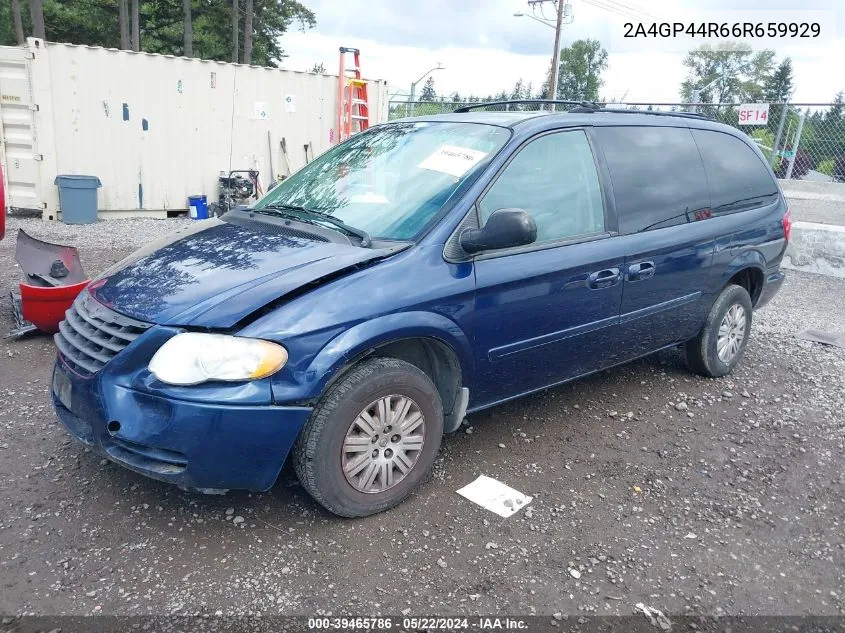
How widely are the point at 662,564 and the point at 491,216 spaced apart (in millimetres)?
1713

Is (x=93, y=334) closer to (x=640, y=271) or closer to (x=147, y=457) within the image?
(x=147, y=457)

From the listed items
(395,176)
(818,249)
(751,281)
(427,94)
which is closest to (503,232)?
(395,176)

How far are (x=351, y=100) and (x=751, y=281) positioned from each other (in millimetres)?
9993

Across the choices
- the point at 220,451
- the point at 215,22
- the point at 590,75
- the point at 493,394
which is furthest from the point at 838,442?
the point at 590,75

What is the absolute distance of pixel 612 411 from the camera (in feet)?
14.3

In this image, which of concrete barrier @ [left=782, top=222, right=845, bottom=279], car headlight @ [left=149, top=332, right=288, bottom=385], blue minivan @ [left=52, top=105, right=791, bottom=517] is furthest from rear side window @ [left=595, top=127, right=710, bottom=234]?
concrete barrier @ [left=782, top=222, right=845, bottom=279]

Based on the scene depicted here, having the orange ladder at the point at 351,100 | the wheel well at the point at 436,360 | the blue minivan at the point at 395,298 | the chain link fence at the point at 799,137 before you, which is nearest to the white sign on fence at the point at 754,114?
the chain link fence at the point at 799,137

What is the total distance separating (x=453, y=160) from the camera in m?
3.49

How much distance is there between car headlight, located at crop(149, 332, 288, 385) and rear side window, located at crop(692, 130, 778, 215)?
335 centimetres

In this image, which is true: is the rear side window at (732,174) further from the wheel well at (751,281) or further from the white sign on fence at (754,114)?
Result: the white sign on fence at (754,114)

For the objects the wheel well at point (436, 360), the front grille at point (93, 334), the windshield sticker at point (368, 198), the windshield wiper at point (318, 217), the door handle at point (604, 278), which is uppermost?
the windshield sticker at point (368, 198)

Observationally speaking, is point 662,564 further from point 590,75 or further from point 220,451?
point 590,75

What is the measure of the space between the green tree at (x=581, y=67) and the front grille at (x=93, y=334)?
65153 millimetres

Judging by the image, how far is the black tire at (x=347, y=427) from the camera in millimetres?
2773
